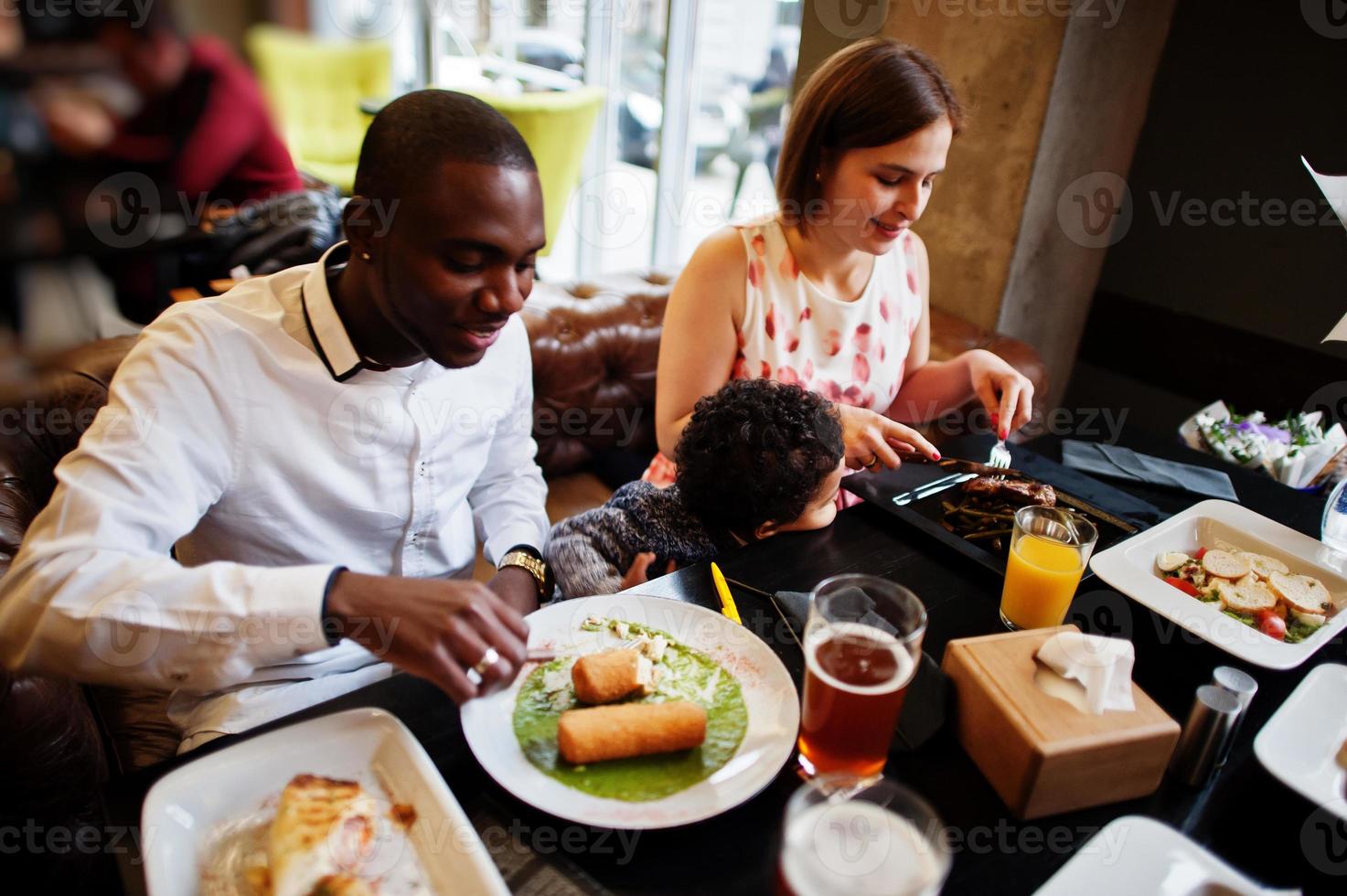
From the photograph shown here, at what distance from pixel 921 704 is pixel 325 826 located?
0.68 m

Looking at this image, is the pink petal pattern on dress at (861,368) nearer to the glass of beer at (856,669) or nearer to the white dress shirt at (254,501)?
the white dress shirt at (254,501)

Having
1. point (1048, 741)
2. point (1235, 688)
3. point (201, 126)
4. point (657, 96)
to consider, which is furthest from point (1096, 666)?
point (657, 96)

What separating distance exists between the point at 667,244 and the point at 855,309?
3.28m

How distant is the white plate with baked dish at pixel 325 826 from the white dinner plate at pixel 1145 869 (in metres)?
0.56

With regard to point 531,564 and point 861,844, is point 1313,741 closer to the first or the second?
point 861,844

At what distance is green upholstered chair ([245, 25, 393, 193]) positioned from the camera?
0.32 metres

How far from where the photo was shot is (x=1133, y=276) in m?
3.29

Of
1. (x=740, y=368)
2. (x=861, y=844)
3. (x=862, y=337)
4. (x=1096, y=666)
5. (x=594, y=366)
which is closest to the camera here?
(x=861, y=844)

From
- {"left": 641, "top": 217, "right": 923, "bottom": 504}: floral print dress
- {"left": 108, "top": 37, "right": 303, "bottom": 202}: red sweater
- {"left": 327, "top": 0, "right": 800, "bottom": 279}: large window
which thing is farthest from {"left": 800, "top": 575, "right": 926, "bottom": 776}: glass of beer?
{"left": 327, "top": 0, "right": 800, "bottom": 279}: large window

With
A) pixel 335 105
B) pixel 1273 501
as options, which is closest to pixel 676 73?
pixel 1273 501

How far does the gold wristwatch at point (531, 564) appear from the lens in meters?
Result: 1.50

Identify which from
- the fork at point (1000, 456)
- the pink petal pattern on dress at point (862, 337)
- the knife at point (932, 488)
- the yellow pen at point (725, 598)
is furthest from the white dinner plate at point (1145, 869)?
the pink petal pattern on dress at point (862, 337)

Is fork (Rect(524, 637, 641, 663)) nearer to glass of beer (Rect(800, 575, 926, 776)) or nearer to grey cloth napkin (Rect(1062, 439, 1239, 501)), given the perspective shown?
glass of beer (Rect(800, 575, 926, 776))

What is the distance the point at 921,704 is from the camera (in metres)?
1.04
